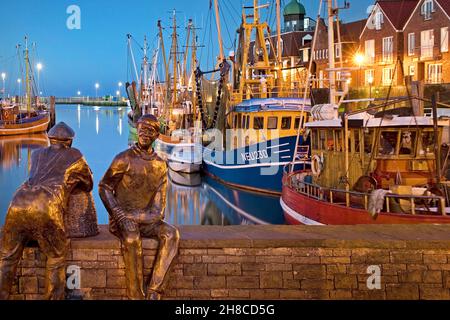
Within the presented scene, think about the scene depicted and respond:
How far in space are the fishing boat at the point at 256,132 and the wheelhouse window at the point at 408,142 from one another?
855cm

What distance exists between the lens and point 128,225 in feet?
18.9

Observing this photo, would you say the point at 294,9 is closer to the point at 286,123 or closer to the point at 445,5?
the point at 445,5

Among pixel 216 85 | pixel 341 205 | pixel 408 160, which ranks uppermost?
pixel 216 85

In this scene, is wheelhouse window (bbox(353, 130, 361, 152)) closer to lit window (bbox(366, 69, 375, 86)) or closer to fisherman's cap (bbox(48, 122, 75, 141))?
fisherman's cap (bbox(48, 122, 75, 141))

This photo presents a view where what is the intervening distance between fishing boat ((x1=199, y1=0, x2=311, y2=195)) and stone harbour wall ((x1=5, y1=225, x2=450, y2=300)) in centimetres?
1593

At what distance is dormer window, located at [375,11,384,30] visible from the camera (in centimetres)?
4500

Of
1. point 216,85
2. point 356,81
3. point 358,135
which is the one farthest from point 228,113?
point 356,81

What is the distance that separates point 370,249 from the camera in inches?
240

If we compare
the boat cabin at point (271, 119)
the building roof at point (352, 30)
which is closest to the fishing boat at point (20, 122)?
the building roof at point (352, 30)

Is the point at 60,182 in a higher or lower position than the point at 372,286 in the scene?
higher

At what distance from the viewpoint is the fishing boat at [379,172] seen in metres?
12.0

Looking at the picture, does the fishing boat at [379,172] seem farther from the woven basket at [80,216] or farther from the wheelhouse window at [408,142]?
the woven basket at [80,216]
